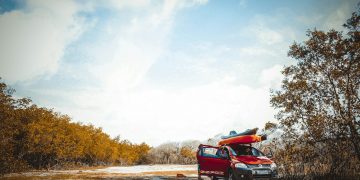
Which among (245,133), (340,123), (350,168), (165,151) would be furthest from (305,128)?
(165,151)

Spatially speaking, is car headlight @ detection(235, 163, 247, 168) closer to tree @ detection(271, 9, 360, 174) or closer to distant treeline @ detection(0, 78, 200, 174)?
tree @ detection(271, 9, 360, 174)

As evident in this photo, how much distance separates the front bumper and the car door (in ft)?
3.78

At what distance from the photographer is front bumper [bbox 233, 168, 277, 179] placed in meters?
12.1

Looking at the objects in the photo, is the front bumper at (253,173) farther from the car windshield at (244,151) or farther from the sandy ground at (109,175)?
the sandy ground at (109,175)

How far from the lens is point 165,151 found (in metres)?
84.6

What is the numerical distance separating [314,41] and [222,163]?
9.97 meters

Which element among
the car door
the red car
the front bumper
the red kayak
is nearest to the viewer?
the front bumper

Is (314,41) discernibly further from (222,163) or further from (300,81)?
(222,163)

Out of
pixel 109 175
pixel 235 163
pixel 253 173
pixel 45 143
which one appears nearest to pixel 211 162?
pixel 235 163

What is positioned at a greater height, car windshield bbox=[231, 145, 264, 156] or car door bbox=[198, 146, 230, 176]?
car windshield bbox=[231, 145, 264, 156]

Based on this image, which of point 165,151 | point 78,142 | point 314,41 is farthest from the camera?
point 165,151

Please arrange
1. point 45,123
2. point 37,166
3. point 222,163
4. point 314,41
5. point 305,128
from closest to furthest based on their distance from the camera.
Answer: point 222,163 < point 305,128 < point 314,41 < point 45,123 < point 37,166

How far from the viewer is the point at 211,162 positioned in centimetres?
1491

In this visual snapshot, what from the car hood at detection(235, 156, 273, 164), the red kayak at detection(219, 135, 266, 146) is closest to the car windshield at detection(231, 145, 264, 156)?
the red kayak at detection(219, 135, 266, 146)
